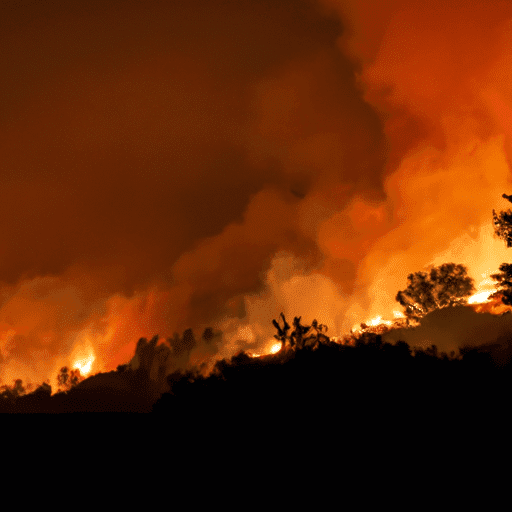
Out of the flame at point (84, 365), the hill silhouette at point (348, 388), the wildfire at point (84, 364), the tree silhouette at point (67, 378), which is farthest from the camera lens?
the wildfire at point (84, 364)

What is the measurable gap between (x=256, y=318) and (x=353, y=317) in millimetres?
16388

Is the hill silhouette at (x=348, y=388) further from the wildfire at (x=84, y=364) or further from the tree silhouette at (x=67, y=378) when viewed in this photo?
the wildfire at (x=84, y=364)

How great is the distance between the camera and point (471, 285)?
43.4 metres

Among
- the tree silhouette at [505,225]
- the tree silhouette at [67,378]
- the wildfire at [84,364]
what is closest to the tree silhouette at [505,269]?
the tree silhouette at [505,225]

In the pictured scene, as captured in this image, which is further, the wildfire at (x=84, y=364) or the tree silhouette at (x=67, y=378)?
the wildfire at (x=84, y=364)

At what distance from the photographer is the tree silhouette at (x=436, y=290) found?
4269cm

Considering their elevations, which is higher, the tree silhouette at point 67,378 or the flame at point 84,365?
the flame at point 84,365

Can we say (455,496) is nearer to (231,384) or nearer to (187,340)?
(231,384)

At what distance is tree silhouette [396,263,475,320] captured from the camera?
42688 mm

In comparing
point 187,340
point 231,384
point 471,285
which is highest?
point 187,340

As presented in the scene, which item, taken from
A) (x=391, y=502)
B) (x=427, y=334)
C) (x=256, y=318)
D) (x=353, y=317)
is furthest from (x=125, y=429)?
(x=256, y=318)

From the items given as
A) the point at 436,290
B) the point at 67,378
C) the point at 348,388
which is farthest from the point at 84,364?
the point at 348,388

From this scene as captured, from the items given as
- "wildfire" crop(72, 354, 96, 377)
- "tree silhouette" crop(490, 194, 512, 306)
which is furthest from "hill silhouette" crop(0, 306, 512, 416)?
"wildfire" crop(72, 354, 96, 377)

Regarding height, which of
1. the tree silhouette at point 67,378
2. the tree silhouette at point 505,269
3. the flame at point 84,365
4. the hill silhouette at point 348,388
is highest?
the flame at point 84,365
